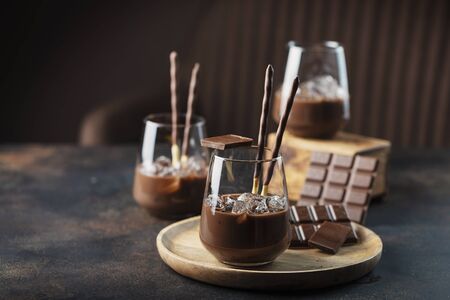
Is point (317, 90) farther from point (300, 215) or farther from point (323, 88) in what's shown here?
point (300, 215)

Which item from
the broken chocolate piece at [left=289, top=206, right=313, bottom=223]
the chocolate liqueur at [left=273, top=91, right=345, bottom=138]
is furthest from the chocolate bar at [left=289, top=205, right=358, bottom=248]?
the chocolate liqueur at [left=273, top=91, right=345, bottom=138]

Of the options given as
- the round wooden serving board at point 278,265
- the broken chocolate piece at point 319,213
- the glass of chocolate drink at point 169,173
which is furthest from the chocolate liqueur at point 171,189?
the broken chocolate piece at point 319,213

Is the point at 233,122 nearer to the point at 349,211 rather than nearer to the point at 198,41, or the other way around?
the point at 198,41

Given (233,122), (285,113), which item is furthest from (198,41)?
(285,113)

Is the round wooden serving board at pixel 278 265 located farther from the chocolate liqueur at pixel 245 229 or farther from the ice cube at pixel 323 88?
the ice cube at pixel 323 88

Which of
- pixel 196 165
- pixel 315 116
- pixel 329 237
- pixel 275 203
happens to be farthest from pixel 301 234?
pixel 315 116

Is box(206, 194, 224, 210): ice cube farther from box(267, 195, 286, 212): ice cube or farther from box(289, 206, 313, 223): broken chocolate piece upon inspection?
box(289, 206, 313, 223): broken chocolate piece
